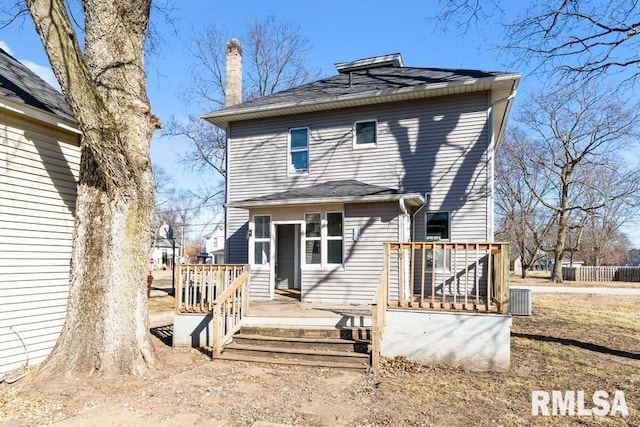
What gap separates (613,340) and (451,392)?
5.26m

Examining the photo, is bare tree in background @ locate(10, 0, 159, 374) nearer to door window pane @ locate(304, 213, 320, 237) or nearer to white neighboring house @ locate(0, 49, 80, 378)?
white neighboring house @ locate(0, 49, 80, 378)

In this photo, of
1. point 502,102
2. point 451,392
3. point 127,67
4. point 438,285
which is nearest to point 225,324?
point 451,392

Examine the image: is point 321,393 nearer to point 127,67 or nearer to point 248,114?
point 127,67

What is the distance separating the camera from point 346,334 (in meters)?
7.00

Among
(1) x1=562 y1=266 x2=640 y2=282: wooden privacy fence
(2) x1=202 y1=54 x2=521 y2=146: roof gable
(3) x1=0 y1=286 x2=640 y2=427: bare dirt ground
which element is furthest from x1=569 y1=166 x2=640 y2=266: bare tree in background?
(3) x1=0 y1=286 x2=640 y2=427: bare dirt ground

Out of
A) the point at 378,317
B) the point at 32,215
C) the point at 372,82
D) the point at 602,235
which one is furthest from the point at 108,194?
the point at 602,235

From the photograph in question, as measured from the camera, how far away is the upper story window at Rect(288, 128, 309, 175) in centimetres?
1189

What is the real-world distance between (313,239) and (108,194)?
519 centimetres

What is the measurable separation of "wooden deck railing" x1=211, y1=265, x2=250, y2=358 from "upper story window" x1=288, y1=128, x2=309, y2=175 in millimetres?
4512

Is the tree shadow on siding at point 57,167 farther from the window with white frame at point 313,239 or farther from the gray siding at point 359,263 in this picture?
the gray siding at point 359,263

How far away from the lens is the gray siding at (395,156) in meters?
10.2

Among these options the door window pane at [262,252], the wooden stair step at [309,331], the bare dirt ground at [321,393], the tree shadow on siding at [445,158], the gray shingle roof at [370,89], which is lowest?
the bare dirt ground at [321,393]

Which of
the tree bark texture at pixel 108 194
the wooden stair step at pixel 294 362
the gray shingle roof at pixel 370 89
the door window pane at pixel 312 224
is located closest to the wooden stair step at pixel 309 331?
the wooden stair step at pixel 294 362

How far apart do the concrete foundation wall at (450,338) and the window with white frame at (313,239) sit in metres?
3.75
